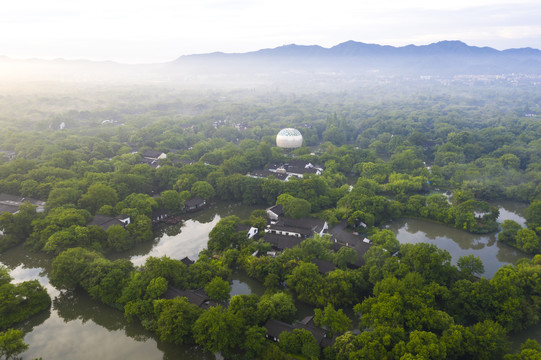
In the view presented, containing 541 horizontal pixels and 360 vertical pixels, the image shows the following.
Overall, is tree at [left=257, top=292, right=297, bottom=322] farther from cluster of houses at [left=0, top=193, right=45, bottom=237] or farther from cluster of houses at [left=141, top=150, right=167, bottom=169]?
cluster of houses at [left=141, top=150, right=167, bottom=169]

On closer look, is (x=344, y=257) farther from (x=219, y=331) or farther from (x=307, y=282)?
(x=219, y=331)

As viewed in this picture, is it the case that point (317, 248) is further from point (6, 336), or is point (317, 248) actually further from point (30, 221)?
point (30, 221)

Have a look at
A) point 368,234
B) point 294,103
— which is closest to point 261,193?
point 368,234

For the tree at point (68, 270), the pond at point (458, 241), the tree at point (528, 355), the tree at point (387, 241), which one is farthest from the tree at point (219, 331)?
the pond at point (458, 241)

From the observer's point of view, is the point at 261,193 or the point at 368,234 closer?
the point at 368,234

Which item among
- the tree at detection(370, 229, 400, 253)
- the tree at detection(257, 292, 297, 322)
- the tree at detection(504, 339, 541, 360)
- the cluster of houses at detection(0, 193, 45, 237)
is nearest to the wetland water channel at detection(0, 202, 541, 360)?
the tree at detection(257, 292, 297, 322)

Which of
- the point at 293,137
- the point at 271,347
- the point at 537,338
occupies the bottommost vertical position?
the point at 537,338
